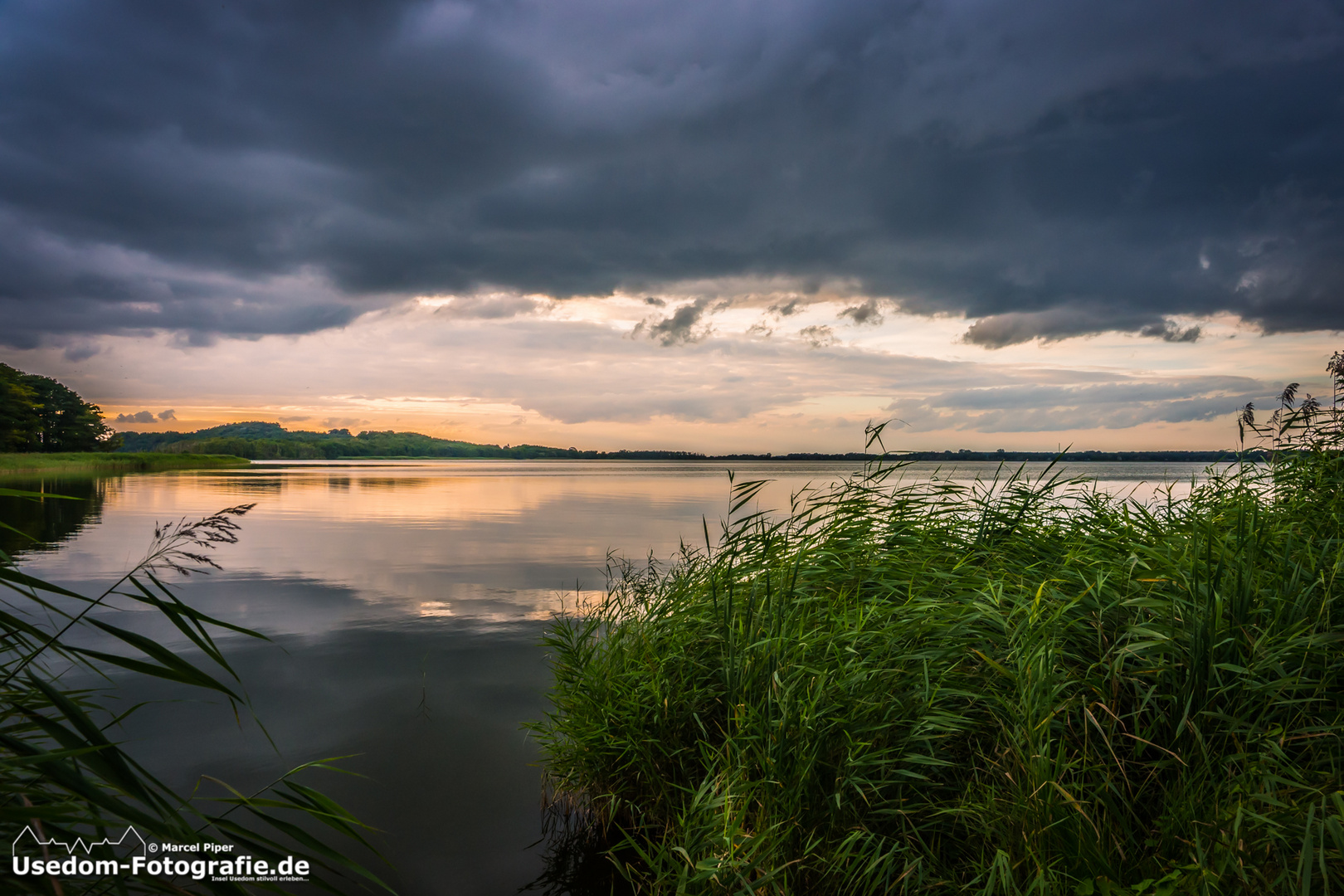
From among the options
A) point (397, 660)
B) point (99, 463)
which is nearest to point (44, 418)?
point (99, 463)

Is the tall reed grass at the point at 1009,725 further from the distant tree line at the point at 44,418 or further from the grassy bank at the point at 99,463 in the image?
the distant tree line at the point at 44,418

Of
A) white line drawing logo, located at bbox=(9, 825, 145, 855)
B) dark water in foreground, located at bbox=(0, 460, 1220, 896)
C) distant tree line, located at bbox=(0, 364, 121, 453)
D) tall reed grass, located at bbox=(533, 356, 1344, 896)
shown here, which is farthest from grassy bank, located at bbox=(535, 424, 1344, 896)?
distant tree line, located at bbox=(0, 364, 121, 453)

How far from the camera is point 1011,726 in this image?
166 inches

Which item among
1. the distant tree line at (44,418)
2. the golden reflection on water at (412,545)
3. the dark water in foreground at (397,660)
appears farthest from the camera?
the distant tree line at (44,418)

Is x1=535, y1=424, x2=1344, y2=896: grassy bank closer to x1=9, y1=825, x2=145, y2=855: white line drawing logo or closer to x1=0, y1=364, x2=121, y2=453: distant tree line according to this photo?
x1=9, y1=825, x2=145, y2=855: white line drawing logo

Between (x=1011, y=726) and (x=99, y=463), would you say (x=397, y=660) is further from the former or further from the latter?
(x=99, y=463)

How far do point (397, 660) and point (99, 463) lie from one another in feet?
320

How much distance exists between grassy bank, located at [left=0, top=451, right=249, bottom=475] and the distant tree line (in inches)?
Answer: 135

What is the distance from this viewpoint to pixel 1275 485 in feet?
21.4

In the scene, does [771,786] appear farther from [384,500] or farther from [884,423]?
[384,500]

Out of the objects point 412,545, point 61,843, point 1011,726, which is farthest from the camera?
point 412,545

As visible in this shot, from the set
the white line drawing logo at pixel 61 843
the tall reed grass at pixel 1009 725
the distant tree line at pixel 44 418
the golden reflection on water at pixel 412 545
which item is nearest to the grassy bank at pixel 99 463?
the distant tree line at pixel 44 418

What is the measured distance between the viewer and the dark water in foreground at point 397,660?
6.65m

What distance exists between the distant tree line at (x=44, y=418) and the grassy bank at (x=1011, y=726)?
3836 inches
